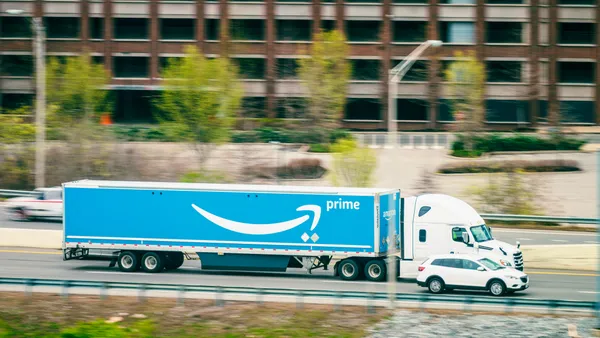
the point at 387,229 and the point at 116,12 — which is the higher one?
the point at 116,12

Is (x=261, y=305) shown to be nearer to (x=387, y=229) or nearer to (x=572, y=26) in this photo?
(x=387, y=229)

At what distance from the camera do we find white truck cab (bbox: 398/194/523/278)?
29.2m

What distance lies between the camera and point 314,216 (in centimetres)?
3011

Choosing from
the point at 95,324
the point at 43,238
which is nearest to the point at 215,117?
the point at 43,238

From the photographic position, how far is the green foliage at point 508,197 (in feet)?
149

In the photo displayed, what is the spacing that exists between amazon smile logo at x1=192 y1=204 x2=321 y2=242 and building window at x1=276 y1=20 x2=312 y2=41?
4924 centimetres

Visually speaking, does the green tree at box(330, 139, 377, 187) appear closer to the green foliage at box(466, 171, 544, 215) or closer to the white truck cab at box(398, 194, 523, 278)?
the green foliage at box(466, 171, 544, 215)

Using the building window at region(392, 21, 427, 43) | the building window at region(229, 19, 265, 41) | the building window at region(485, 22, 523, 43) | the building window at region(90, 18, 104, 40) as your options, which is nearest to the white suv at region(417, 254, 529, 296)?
the building window at region(229, 19, 265, 41)

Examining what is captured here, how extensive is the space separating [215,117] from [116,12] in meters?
29.4

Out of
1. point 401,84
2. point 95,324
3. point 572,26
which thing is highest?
point 572,26

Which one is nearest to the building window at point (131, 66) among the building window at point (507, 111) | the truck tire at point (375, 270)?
the building window at point (507, 111)

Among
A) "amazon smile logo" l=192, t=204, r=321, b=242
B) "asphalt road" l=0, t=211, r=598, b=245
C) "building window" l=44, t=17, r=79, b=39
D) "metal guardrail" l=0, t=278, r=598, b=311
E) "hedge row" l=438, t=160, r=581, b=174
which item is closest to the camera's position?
"metal guardrail" l=0, t=278, r=598, b=311

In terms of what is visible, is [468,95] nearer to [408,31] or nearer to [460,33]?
[460,33]

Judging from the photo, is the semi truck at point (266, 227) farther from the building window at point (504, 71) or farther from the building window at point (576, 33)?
the building window at point (576, 33)
